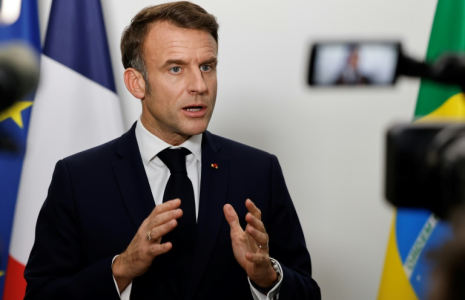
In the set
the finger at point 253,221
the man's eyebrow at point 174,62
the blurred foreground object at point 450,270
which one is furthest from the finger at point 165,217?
the blurred foreground object at point 450,270

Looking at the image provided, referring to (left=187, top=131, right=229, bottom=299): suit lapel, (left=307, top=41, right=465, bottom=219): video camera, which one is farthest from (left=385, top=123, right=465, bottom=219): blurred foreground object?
(left=187, top=131, right=229, bottom=299): suit lapel

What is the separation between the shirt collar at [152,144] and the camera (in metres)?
2.13

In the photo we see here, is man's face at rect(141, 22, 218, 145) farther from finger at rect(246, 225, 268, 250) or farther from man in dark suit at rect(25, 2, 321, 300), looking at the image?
finger at rect(246, 225, 268, 250)

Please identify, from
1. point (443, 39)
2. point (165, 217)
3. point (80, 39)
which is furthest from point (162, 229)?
point (443, 39)

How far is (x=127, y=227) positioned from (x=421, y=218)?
1251mm

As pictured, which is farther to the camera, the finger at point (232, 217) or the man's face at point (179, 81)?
the man's face at point (179, 81)

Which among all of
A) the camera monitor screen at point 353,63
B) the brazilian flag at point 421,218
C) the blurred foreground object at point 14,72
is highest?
the camera monitor screen at point 353,63

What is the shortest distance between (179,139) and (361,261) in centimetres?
Result: 128

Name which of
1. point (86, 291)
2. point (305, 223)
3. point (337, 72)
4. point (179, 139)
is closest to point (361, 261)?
point (305, 223)

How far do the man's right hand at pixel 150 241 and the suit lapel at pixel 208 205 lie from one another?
22 centimetres

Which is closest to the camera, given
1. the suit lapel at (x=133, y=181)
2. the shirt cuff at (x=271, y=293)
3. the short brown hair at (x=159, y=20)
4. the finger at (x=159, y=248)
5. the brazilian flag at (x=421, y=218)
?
the finger at (x=159, y=248)

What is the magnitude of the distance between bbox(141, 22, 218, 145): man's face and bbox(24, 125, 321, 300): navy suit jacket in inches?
5.1

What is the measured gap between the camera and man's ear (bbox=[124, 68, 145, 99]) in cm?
222

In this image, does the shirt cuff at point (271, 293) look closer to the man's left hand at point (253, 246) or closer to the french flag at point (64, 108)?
the man's left hand at point (253, 246)
